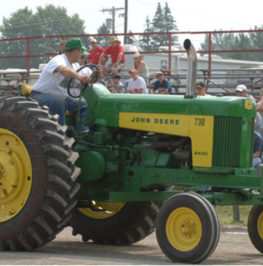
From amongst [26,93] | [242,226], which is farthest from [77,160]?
[242,226]

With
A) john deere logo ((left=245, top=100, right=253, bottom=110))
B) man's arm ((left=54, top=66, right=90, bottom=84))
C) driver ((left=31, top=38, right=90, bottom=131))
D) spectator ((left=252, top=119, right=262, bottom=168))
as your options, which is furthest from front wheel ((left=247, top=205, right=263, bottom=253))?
spectator ((left=252, top=119, right=262, bottom=168))

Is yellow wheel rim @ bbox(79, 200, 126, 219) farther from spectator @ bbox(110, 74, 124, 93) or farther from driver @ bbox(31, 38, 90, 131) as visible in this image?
spectator @ bbox(110, 74, 124, 93)

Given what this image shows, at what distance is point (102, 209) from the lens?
1016 centimetres

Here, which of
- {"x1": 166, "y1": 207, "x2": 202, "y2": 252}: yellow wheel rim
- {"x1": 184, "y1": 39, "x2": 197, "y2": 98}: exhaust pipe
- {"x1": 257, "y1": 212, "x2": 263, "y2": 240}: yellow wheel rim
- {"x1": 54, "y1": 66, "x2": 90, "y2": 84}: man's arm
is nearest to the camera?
{"x1": 166, "y1": 207, "x2": 202, "y2": 252}: yellow wheel rim

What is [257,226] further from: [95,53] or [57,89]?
[95,53]

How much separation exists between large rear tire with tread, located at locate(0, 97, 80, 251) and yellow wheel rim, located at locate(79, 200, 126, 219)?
1.50 m

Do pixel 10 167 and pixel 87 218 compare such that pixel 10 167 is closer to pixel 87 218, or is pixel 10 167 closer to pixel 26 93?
pixel 26 93

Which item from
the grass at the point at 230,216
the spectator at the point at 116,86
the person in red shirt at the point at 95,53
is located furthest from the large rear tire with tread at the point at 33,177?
the person in red shirt at the point at 95,53

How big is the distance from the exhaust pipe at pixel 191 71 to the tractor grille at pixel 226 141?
0.44 meters

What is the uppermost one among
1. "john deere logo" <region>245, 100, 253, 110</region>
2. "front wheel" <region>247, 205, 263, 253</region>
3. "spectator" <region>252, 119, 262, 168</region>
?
"john deere logo" <region>245, 100, 253, 110</region>

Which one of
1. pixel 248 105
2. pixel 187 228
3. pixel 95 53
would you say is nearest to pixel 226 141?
pixel 248 105

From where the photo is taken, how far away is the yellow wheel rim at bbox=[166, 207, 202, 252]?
7.98 meters

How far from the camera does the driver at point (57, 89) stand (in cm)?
924

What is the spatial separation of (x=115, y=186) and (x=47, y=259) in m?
1.62
